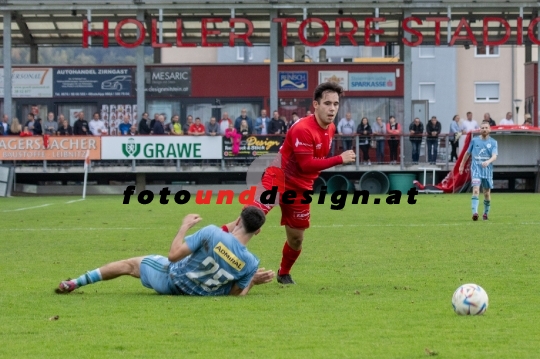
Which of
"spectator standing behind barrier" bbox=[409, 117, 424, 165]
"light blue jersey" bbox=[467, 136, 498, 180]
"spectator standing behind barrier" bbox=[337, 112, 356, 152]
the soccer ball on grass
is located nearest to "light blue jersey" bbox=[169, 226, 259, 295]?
the soccer ball on grass

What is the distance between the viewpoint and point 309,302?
9688 millimetres

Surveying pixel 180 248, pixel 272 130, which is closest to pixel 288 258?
pixel 180 248

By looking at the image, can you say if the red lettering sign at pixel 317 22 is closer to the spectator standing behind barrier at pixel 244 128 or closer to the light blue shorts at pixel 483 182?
the spectator standing behind barrier at pixel 244 128

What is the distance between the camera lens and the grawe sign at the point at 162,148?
35031mm

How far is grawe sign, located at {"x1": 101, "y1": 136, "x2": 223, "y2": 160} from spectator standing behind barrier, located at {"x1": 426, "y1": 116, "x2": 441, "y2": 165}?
6911 mm

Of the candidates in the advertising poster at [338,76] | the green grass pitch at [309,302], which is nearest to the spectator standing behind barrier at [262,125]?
the advertising poster at [338,76]

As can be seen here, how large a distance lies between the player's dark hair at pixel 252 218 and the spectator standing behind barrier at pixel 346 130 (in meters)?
25.3

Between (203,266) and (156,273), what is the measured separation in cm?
63

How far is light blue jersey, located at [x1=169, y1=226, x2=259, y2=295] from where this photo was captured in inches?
373

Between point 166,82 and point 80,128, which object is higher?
point 166,82

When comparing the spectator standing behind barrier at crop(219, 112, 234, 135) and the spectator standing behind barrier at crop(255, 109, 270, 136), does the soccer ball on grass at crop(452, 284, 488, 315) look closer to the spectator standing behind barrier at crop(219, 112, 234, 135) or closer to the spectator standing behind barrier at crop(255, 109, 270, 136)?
the spectator standing behind barrier at crop(255, 109, 270, 136)

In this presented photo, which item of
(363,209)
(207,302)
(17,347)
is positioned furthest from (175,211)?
(17,347)

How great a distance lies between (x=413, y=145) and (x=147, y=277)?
1019 inches

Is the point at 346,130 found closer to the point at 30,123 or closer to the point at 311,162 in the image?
the point at 30,123
